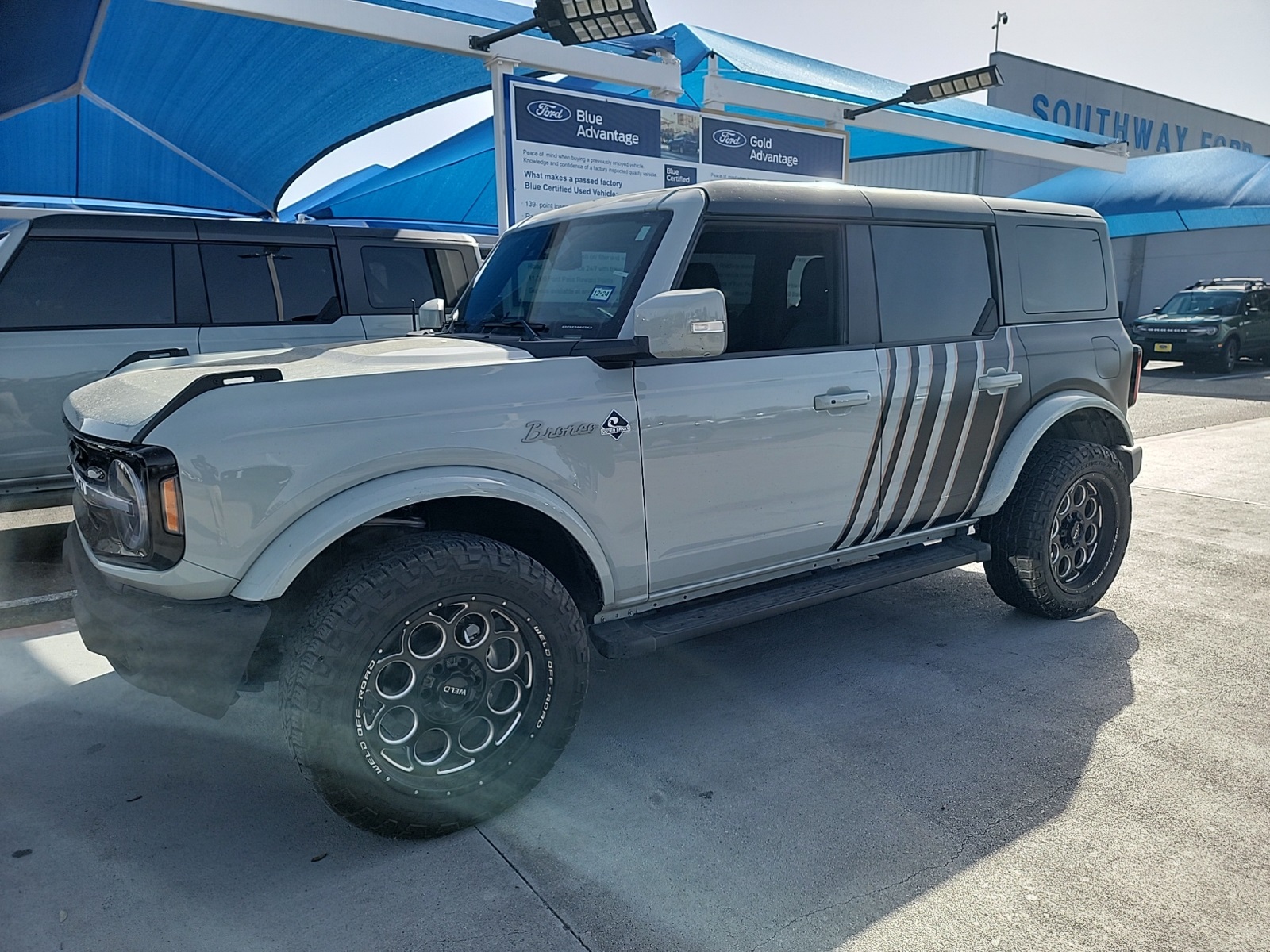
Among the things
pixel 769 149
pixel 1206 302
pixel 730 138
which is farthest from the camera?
pixel 1206 302

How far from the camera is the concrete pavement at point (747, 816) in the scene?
2340 millimetres

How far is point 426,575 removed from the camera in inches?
102

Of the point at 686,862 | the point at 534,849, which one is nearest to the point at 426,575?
the point at 534,849

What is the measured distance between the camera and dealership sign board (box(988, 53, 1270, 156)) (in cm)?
2798

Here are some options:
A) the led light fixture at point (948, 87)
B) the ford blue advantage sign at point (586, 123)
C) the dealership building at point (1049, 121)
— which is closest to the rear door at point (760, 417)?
the ford blue advantage sign at point (586, 123)

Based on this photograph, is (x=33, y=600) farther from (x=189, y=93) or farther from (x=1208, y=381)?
(x=1208, y=381)

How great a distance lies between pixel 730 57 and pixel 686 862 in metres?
10.2

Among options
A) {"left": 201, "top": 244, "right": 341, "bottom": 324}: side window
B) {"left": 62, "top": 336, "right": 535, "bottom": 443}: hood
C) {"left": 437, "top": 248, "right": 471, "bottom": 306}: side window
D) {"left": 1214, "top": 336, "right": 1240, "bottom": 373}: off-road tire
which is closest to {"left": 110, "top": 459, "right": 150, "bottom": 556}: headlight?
{"left": 62, "top": 336, "right": 535, "bottom": 443}: hood

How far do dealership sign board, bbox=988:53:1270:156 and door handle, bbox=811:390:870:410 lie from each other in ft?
87.6

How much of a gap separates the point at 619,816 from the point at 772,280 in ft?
6.86

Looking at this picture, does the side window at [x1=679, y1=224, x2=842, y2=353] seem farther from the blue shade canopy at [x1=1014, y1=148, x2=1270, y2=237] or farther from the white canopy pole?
the blue shade canopy at [x1=1014, y1=148, x2=1270, y2=237]

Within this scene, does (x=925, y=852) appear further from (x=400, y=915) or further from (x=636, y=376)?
(x=636, y=376)

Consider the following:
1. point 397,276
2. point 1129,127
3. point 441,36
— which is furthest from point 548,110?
point 1129,127

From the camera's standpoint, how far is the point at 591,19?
6391 mm
